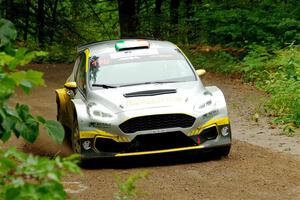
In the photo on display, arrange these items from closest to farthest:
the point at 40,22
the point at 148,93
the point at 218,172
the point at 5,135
Result: 1. the point at 5,135
2. the point at 218,172
3. the point at 148,93
4. the point at 40,22

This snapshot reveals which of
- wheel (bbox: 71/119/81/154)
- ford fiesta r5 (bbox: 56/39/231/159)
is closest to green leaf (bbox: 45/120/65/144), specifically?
ford fiesta r5 (bbox: 56/39/231/159)

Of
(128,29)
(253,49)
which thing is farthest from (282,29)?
(128,29)

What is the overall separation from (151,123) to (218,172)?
109 cm

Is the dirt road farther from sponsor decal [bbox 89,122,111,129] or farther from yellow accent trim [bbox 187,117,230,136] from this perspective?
sponsor decal [bbox 89,122,111,129]

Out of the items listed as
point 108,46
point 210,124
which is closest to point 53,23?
point 108,46

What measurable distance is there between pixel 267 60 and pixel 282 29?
5.80 ft

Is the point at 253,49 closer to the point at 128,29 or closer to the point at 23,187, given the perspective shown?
the point at 128,29

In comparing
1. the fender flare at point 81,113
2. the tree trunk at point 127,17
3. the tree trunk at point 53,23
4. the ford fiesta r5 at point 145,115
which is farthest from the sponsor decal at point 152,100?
the tree trunk at point 53,23

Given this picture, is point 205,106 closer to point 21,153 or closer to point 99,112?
point 99,112

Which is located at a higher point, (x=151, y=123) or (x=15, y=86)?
(x=15, y=86)

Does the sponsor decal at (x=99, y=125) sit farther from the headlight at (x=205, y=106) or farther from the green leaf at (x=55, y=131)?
the green leaf at (x=55, y=131)

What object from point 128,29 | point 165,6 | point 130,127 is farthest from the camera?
point 165,6

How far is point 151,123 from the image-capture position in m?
9.55

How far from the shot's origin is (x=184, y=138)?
32.0ft
